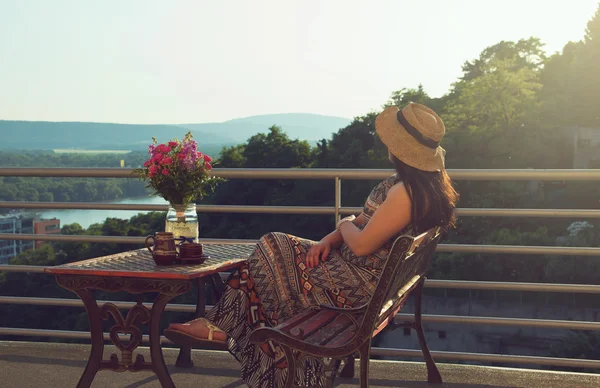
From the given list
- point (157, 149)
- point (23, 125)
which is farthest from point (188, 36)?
point (23, 125)

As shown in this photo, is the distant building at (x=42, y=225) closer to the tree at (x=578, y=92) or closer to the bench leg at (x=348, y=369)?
the bench leg at (x=348, y=369)

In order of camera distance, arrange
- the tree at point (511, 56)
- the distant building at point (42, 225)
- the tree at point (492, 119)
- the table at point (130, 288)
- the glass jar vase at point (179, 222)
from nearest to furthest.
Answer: the table at point (130, 288) < the glass jar vase at point (179, 222) < the distant building at point (42, 225) < the tree at point (492, 119) < the tree at point (511, 56)

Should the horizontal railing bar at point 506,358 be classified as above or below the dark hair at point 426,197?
below

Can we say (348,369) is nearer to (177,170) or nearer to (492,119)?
(177,170)

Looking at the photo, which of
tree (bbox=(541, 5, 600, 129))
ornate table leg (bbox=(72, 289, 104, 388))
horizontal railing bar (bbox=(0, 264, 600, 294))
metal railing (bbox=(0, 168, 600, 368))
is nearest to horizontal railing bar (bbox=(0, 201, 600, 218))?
metal railing (bbox=(0, 168, 600, 368))

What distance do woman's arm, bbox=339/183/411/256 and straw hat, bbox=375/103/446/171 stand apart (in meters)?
0.14

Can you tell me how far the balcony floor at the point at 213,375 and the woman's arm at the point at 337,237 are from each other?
0.79m

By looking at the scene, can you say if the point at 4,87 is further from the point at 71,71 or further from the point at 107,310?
the point at 107,310

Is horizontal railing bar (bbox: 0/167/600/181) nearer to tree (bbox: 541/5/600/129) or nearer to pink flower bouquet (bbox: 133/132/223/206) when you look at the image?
pink flower bouquet (bbox: 133/132/223/206)

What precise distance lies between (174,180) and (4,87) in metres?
62.0

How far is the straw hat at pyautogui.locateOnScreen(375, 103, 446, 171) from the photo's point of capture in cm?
312

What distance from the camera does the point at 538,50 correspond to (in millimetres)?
77500

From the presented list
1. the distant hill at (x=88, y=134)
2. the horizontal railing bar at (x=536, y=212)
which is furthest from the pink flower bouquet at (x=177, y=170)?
the distant hill at (x=88, y=134)

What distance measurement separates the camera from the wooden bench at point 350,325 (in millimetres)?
2600
